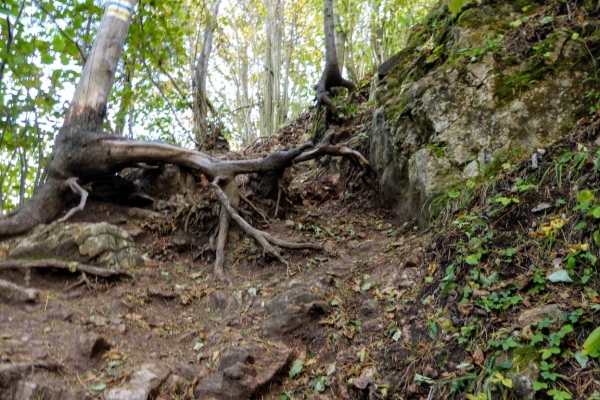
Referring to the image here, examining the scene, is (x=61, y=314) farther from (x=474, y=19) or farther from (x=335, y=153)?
(x=474, y=19)

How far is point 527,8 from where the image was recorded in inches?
225

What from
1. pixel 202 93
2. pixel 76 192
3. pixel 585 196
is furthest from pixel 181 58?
pixel 585 196

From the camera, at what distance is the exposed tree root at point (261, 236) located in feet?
18.1

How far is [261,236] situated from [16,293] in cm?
274

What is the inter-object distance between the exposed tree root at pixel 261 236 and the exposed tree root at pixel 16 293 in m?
2.47

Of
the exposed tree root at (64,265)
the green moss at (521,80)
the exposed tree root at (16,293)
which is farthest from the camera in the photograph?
the exposed tree root at (64,265)

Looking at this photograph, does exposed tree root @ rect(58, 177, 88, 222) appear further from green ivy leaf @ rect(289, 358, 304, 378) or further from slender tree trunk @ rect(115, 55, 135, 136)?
green ivy leaf @ rect(289, 358, 304, 378)

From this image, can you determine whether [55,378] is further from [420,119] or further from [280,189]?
[420,119]

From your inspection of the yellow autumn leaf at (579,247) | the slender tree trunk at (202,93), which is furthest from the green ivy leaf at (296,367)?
the slender tree trunk at (202,93)

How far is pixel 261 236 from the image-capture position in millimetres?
5730

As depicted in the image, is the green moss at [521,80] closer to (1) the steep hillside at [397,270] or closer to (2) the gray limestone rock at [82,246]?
(1) the steep hillside at [397,270]

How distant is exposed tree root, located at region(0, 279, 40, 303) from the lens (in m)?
4.54

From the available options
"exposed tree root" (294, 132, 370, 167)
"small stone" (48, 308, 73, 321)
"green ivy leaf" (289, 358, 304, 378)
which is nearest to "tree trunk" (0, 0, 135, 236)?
"small stone" (48, 308, 73, 321)

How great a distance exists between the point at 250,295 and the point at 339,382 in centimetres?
171
